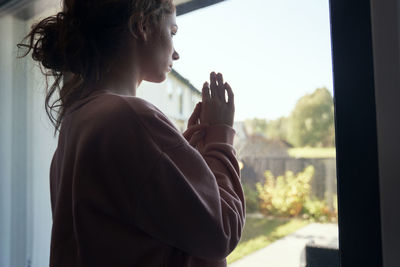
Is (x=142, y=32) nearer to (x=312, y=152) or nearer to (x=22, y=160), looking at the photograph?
(x=312, y=152)

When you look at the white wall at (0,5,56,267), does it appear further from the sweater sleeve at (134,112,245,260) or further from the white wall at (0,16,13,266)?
the sweater sleeve at (134,112,245,260)

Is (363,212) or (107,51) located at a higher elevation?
(107,51)

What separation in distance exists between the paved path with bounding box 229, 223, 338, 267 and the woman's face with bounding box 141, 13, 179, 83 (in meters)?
0.46

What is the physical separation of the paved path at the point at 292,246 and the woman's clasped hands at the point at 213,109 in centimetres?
31

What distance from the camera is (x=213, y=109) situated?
0.68 meters

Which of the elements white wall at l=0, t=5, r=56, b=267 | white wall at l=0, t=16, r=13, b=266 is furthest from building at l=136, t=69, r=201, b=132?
white wall at l=0, t=16, r=13, b=266

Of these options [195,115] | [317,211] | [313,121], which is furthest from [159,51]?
[317,211]

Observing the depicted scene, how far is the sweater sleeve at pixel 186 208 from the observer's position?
1.67 ft

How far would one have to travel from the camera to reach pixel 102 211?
1.77 feet

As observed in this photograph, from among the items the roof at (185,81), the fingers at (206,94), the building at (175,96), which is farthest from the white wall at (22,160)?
the fingers at (206,94)

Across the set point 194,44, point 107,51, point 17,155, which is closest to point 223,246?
point 107,51

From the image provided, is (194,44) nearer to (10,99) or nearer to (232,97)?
(232,97)

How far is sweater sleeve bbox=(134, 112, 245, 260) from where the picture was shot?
20.0 inches

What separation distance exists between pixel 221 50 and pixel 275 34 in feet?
0.53
